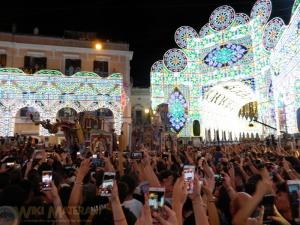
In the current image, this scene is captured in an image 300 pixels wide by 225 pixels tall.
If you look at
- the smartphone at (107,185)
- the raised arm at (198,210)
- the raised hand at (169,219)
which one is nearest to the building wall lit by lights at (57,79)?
the smartphone at (107,185)

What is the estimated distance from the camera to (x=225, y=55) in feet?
93.6

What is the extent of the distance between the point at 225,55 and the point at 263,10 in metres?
5.19

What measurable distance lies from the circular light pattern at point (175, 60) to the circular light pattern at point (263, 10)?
7469 mm

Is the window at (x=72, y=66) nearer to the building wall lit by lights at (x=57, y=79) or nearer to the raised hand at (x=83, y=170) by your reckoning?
the building wall lit by lights at (x=57, y=79)

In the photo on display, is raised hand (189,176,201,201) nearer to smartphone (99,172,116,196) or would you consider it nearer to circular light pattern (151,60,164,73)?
smartphone (99,172,116,196)

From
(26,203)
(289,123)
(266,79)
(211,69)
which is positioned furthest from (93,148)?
(211,69)

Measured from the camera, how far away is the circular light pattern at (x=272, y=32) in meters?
22.4

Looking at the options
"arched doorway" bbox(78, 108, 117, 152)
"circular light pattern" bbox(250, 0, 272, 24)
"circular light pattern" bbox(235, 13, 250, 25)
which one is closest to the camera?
"arched doorway" bbox(78, 108, 117, 152)

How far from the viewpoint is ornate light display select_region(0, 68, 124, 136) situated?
25.0 metres

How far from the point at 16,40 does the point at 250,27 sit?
21.5 meters

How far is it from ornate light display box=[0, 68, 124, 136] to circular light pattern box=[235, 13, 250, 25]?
11.8 m

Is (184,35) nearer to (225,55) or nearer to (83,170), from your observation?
(225,55)

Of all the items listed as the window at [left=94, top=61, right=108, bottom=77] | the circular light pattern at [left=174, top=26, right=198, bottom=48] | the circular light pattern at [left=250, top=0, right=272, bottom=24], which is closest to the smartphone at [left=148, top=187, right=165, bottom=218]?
the circular light pattern at [left=250, top=0, right=272, bottom=24]

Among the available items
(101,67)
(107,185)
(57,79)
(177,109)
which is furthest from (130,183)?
(101,67)
